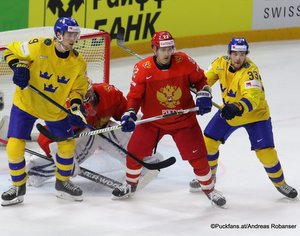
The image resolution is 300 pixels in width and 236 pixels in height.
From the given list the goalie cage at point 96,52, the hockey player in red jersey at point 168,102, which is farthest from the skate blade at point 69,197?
the goalie cage at point 96,52

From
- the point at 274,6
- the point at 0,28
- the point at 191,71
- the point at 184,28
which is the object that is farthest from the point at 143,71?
the point at 274,6

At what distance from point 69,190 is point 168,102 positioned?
2.55 feet

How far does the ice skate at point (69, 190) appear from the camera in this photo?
224 inches

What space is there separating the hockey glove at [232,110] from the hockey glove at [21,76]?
41.9 inches

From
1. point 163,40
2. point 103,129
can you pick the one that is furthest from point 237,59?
point 103,129

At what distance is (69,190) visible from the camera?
570cm

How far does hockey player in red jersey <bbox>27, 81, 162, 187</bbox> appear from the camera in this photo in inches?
234

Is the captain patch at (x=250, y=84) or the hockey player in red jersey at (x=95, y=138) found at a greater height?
the captain patch at (x=250, y=84)

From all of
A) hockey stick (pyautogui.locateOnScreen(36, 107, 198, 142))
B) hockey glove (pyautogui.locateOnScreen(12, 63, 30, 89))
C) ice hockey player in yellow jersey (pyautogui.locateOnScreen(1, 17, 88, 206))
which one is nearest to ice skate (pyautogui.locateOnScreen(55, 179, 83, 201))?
ice hockey player in yellow jersey (pyautogui.locateOnScreen(1, 17, 88, 206))

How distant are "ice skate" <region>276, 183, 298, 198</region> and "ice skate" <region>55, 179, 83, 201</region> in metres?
1.16

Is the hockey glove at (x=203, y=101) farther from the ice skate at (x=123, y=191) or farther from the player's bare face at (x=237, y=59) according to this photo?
the ice skate at (x=123, y=191)

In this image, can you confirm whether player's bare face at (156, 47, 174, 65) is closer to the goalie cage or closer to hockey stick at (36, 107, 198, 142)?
hockey stick at (36, 107, 198, 142)

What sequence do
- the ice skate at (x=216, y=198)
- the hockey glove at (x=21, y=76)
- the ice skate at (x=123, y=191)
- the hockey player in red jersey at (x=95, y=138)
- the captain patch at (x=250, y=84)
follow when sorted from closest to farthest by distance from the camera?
the hockey glove at (x=21, y=76) < the captain patch at (x=250, y=84) < the ice skate at (x=216, y=198) < the ice skate at (x=123, y=191) < the hockey player in red jersey at (x=95, y=138)

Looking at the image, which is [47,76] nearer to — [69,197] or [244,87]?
[69,197]
